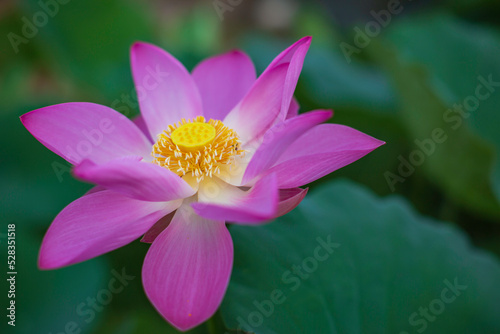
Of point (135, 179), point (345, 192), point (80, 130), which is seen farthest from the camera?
point (345, 192)

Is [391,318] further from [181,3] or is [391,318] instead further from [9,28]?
[181,3]

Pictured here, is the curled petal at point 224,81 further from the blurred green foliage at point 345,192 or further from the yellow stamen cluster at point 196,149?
the blurred green foliage at point 345,192

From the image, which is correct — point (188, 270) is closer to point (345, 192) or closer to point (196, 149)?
point (196, 149)

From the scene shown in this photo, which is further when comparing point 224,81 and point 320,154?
point 224,81

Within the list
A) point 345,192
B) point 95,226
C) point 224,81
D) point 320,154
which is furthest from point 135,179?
point 345,192

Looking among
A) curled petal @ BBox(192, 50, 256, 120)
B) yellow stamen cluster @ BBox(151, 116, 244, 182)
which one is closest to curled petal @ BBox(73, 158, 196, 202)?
yellow stamen cluster @ BBox(151, 116, 244, 182)

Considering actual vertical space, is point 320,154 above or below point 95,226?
above
